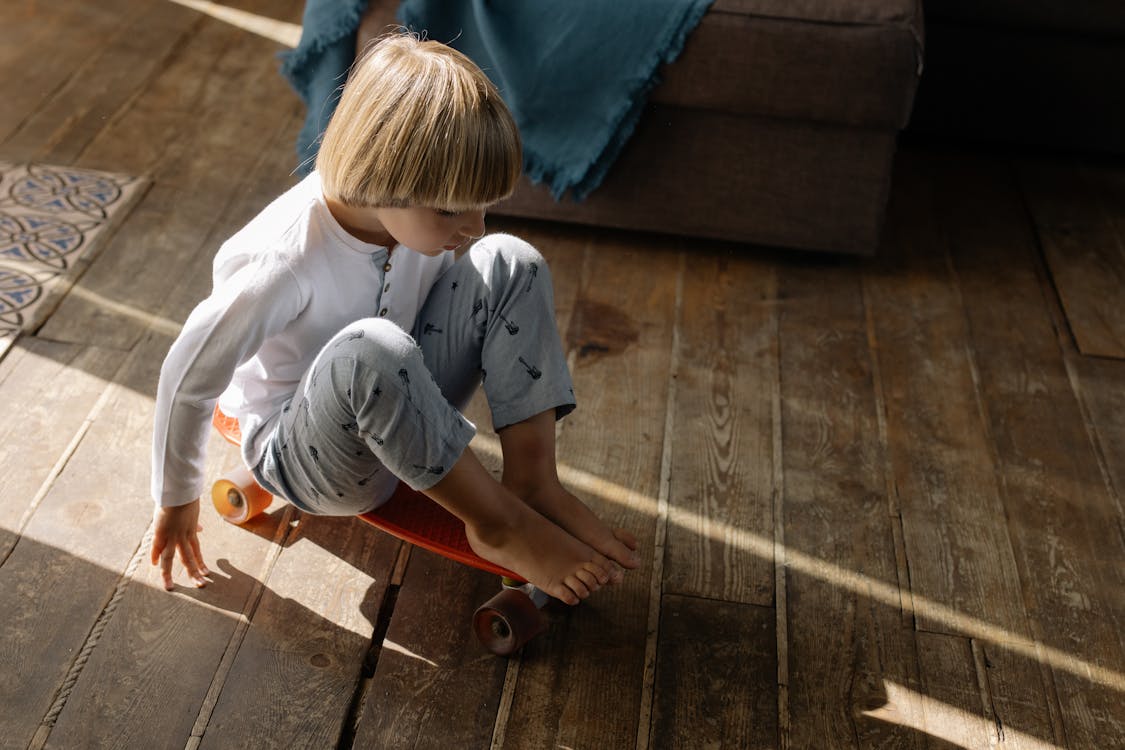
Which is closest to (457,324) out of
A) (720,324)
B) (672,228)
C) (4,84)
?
(720,324)

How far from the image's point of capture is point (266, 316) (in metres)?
1.08

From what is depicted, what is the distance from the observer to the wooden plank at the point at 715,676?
113 centimetres

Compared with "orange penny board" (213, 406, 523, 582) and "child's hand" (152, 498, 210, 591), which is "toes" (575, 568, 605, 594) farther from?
"child's hand" (152, 498, 210, 591)

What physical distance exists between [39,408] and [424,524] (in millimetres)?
575

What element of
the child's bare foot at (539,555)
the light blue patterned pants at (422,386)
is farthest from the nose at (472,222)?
the child's bare foot at (539,555)

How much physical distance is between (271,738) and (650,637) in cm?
40

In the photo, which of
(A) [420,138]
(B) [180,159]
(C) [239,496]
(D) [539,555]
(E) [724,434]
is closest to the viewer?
(A) [420,138]

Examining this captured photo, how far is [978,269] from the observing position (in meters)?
1.99

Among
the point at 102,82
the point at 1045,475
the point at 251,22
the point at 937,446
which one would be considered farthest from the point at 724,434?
the point at 251,22

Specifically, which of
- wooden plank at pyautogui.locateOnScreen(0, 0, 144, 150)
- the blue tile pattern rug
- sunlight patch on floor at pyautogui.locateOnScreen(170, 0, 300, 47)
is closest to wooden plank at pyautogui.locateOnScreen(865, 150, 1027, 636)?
the blue tile pattern rug

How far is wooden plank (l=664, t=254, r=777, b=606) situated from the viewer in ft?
4.38

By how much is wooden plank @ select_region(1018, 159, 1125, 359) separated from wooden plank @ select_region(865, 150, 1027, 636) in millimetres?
193

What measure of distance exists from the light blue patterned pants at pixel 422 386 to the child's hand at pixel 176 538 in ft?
0.27

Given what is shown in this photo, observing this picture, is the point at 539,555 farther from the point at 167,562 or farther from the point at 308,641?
the point at 167,562
